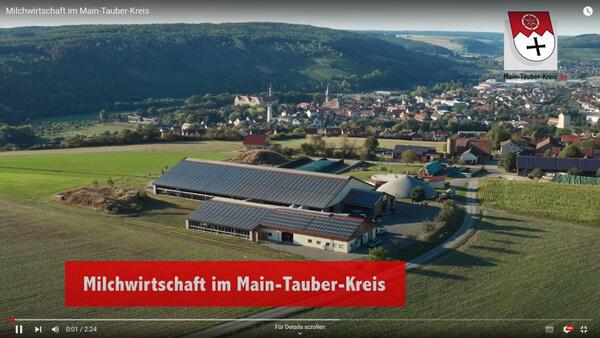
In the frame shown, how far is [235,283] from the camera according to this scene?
1767 cm

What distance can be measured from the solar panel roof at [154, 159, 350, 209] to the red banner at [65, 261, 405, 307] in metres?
7.69

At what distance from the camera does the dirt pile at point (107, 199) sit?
90.6 feet

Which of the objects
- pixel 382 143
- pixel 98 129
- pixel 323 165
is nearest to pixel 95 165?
pixel 323 165

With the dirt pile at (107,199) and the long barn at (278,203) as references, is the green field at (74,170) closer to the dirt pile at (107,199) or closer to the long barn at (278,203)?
the dirt pile at (107,199)

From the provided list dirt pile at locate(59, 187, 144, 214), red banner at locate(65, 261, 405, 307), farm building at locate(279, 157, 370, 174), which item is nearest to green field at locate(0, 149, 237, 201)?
dirt pile at locate(59, 187, 144, 214)

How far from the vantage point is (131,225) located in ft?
81.8

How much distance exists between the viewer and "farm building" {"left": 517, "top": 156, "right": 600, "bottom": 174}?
1492 inches

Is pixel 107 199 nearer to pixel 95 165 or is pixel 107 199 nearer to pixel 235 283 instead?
pixel 95 165

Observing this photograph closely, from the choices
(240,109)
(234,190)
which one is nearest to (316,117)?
(240,109)

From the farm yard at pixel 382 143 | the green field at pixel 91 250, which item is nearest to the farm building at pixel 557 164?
the farm yard at pixel 382 143

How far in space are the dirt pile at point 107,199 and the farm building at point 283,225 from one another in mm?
4531

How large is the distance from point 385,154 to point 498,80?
9053 centimetres

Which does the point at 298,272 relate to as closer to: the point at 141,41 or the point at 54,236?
the point at 54,236

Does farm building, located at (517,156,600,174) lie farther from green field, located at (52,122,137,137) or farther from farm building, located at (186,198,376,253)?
green field, located at (52,122,137,137)
